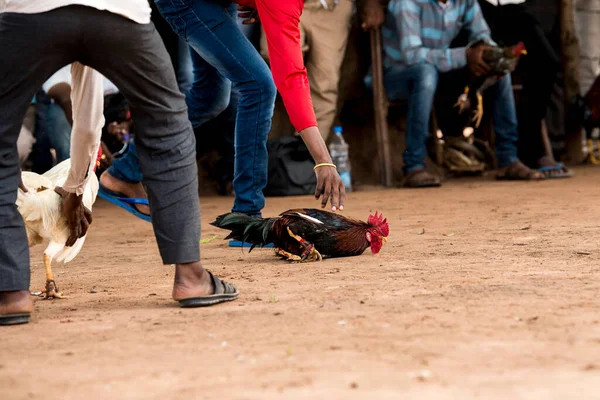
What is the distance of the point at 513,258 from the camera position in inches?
167

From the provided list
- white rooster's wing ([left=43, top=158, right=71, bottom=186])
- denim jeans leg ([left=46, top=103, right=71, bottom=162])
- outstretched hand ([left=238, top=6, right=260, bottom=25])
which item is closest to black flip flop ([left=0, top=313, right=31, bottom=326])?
white rooster's wing ([left=43, top=158, right=71, bottom=186])

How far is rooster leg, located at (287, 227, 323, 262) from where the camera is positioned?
14.6 ft

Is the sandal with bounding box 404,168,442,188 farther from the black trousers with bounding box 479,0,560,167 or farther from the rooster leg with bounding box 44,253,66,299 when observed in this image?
the rooster leg with bounding box 44,253,66,299

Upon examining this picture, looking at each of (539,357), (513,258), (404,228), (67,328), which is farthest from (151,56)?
(404,228)

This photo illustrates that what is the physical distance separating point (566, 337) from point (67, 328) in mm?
1658

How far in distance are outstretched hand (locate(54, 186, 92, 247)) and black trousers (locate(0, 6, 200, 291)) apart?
0.55 metres

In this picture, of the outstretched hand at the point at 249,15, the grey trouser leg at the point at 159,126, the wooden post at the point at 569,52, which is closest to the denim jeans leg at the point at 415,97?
the wooden post at the point at 569,52

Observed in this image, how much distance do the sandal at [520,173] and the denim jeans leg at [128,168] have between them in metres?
4.79

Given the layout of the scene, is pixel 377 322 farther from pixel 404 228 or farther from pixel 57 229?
pixel 404 228

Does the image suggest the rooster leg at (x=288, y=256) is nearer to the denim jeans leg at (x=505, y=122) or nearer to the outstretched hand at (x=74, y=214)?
the outstretched hand at (x=74, y=214)

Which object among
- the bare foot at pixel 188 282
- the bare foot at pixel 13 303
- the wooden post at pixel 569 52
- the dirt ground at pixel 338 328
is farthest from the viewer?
the wooden post at pixel 569 52

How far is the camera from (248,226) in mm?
4570

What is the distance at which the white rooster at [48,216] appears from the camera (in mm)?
3756

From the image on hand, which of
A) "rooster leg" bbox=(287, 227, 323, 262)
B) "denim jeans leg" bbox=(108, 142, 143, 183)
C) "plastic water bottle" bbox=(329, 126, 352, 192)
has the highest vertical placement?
"denim jeans leg" bbox=(108, 142, 143, 183)
